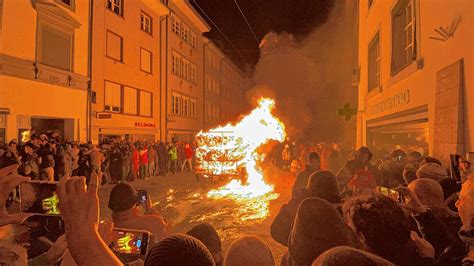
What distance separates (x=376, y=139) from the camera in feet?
50.9

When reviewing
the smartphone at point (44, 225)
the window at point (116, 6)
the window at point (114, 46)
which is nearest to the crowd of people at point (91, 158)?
the window at point (114, 46)

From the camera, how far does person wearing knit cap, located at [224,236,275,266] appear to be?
2139 mm

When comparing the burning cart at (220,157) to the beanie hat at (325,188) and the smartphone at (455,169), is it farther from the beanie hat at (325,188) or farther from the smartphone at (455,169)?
the beanie hat at (325,188)

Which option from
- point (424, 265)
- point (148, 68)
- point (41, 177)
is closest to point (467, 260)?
point (424, 265)

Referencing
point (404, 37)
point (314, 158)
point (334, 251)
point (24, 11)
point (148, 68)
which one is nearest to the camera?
point (334, 251)

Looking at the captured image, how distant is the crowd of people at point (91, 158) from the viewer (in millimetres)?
10758

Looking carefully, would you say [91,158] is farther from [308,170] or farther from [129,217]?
[129,217]

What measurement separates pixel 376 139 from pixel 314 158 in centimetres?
986

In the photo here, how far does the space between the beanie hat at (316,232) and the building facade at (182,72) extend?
67.5ft

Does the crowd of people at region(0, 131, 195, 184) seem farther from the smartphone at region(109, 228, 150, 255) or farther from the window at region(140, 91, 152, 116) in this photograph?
the smartphone at region(109, 228, 150, 255)

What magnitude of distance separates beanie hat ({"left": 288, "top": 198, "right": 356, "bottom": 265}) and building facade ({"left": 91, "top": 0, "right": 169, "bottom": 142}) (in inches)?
660

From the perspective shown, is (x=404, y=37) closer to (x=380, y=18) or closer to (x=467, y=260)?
(x=380, y=18)

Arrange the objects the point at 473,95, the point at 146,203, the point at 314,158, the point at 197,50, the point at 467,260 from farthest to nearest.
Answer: the point at 197,50 < the point at 314,158 < the point at 473,95 < the point at 146,203 < the point at 467,260

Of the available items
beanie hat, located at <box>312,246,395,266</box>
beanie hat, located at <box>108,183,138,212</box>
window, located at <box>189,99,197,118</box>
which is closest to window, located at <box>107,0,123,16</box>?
window, located at <box>189,99,197,118</box>
